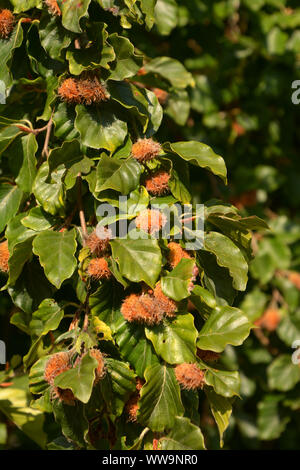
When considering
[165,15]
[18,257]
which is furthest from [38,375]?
[165,15]

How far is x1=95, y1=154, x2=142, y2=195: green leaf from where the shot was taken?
102 cm

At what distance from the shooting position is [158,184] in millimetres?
1084

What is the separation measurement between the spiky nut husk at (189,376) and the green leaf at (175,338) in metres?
0.02

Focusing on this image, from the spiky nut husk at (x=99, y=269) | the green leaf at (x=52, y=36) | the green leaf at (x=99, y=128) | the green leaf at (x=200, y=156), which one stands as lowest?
the spiky nut husk at (x=99, y=269)

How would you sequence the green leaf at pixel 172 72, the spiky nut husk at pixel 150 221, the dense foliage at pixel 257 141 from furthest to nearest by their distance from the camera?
the dense foliage at pixel 257 141 < the green leaf at pixel 172 72 < the spiky nut husk at pixel 150 221

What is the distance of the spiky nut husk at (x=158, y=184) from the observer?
3.56 feet

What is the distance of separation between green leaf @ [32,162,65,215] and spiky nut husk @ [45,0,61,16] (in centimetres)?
27

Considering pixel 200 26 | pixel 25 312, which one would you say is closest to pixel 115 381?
pixel 25 312

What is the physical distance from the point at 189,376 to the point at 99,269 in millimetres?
229

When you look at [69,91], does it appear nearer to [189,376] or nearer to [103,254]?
[103,254]

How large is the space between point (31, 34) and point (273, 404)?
61.4 inches

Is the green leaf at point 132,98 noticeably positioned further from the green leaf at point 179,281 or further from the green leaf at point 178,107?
the green leaf at point 178,107

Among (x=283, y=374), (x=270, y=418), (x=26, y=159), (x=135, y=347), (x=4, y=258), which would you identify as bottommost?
(x=270, y=418)

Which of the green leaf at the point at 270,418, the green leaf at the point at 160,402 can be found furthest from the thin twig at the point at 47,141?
the green leaf at the point at 270,418
